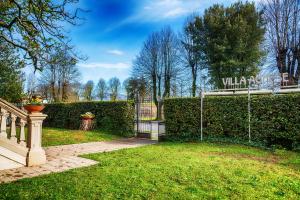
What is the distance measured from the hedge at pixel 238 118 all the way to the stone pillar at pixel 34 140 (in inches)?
263

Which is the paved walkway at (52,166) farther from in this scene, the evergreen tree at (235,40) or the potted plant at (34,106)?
the evergreen tree at (235,40)

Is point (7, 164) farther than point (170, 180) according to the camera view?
Yes

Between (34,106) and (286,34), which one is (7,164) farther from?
(286,34)

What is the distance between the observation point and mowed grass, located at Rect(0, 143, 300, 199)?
13.7ft

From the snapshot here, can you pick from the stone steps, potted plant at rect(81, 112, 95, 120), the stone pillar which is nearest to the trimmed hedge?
potted plant at rect(81, 112, 95, 120)

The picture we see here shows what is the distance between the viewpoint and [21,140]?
622 centimetres

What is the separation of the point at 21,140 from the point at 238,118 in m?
7.90

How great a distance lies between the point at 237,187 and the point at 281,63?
65.6 ft

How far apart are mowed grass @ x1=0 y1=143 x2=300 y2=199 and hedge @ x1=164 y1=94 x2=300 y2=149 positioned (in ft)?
6.73

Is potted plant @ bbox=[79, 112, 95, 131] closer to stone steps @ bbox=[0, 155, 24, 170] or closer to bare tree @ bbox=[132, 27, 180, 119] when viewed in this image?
stone steps @ bbox=[0, 155, 24, 170]

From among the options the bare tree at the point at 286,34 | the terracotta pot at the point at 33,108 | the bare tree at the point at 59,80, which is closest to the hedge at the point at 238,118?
the terracotta pot at the point at 33,108

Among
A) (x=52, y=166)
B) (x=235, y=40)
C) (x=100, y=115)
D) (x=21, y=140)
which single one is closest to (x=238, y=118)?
(x=52, y=166)

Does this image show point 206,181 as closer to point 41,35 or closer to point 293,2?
point 41,35

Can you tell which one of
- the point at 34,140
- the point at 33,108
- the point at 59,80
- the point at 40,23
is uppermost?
the point at 59,80
